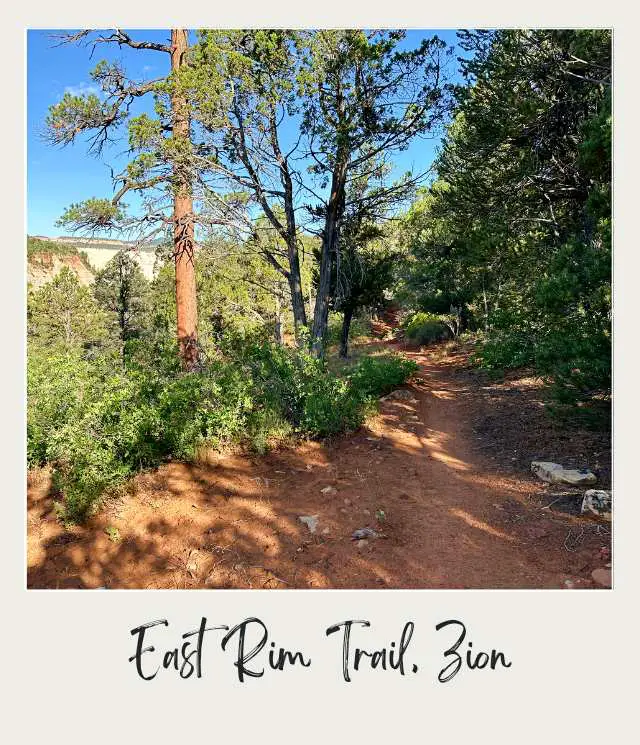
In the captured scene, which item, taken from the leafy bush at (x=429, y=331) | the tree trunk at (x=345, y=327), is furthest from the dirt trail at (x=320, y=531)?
the leafy bush at (x=429, y=331)

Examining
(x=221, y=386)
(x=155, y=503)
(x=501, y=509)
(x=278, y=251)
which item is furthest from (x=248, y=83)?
(x=501, y=509)

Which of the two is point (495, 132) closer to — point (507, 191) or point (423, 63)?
point (507, 191)

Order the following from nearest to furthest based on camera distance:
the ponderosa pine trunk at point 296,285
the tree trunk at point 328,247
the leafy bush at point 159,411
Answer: the leafy bush at point 159,411 → the tree trunk at point 328,247 → the ponderosa pine trunk at point 296,285

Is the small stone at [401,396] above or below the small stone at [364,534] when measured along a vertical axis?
above

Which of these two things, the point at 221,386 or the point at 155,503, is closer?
the point at 155,503

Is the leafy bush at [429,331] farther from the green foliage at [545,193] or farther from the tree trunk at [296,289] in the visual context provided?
the tree trunk at [296,289]

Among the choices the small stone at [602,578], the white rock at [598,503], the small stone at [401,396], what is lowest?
the small stone at [602,578]

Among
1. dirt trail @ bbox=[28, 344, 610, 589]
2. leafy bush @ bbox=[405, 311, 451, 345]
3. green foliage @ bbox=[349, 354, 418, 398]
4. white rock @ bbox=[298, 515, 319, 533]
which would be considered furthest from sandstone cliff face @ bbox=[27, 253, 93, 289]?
leafy bush @ bbox=[405, 311, 451, 345]

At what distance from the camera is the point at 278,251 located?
9.12 m

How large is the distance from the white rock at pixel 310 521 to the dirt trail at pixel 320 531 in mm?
54

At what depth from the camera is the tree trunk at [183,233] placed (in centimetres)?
702

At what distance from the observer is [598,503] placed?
3.86 meters

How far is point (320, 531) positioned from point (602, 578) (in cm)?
216

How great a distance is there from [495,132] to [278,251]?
4587 millimetres
